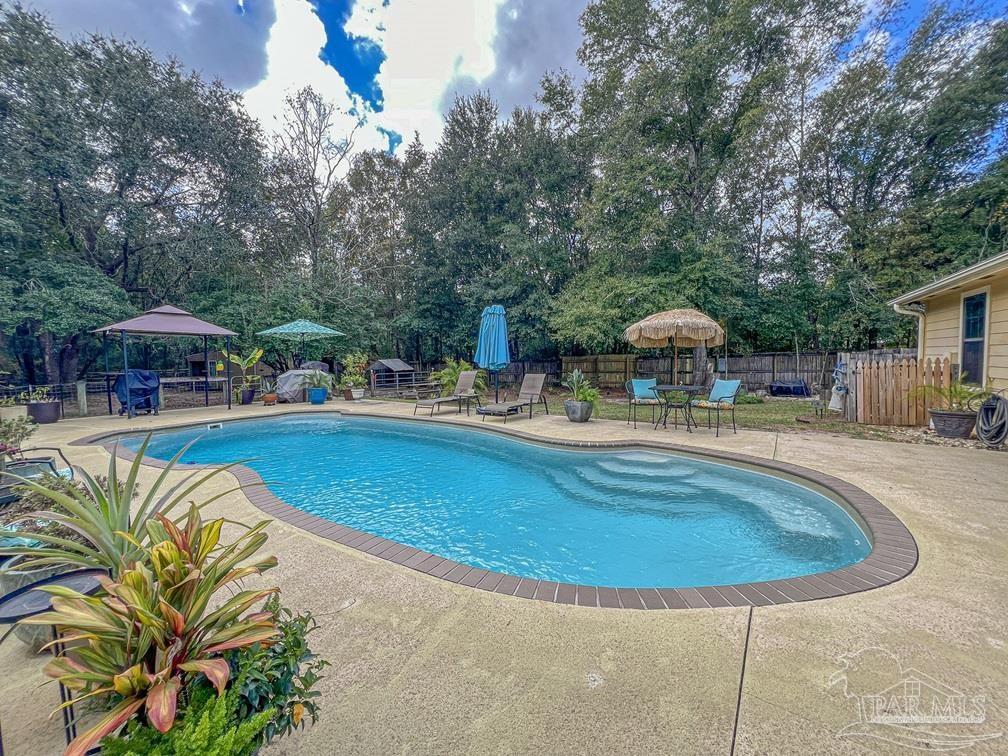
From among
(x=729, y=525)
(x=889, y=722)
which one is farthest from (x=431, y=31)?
(x=889, y=722)

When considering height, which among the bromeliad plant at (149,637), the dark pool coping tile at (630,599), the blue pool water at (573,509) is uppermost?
the bromeliad plant at (149,637)

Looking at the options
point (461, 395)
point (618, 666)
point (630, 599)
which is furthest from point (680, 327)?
point (618, 666)

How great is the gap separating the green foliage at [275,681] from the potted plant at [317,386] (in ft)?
39.8

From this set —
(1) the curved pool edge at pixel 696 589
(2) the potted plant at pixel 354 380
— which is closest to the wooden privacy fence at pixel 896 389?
(1) the curved pool edge at pixel 696 589

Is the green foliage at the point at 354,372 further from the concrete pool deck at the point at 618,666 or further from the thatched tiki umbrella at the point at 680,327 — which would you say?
the concrete pool deck at the point at 618,666

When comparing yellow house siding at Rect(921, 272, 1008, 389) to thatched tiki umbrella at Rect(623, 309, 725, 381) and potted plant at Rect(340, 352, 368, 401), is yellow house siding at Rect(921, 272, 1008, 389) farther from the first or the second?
potted plant at Rect(340, 352, 368, 401)

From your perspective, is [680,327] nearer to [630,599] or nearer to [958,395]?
[958,395]

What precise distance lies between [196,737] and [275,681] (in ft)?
0.96

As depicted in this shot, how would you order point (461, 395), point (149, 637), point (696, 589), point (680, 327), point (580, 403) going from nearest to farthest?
1. point (149, 637)
2. point (696, 589)
3. point (680, 327)
4. point (580, 403)
5. point (461, 395)

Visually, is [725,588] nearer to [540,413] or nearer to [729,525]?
[729,525]

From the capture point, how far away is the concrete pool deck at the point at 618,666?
1.48 meters

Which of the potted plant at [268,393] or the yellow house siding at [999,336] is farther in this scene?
the potted plant at [268,393]

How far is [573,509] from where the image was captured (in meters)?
4.68

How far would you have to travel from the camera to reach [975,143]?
40.4ft
